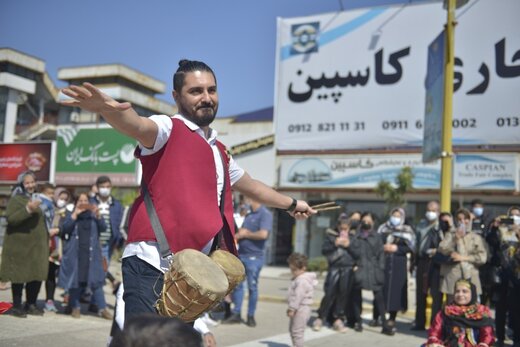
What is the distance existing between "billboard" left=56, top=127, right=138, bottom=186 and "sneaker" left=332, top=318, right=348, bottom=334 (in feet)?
56.1

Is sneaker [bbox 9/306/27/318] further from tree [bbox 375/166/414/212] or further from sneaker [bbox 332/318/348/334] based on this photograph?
tree [bbox 375/166/414/212]

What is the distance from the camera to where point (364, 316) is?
32.6 ft

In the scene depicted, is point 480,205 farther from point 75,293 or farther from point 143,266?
point 143,266

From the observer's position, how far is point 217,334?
288 inches

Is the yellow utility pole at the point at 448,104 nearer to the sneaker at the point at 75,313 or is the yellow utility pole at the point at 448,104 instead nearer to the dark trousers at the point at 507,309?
the dark trousers at the point at 507,309

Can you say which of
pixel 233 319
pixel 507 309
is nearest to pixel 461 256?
pixel 507 309

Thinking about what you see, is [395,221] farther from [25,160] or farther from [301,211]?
[25,160]

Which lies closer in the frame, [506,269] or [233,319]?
[506,269]

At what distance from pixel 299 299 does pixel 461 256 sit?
101 inches

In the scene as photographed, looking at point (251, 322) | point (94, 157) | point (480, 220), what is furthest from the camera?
point (94, 157)

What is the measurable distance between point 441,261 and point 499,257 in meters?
0.88

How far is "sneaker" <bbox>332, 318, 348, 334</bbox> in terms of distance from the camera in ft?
26.2

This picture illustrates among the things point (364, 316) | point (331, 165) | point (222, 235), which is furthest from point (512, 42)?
point (222, 235)

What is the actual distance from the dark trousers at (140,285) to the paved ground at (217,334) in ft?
11.7
